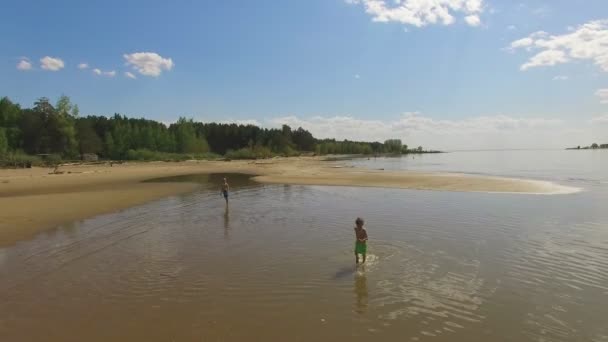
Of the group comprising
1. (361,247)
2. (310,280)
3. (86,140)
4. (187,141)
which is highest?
(187,141)

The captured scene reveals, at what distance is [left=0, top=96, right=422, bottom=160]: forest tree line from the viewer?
255 ft

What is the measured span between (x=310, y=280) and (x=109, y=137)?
10289cm

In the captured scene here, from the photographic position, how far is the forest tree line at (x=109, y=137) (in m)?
77.6

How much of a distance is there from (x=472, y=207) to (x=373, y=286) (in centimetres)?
1485

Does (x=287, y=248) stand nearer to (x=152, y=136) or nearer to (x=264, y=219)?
(x=264, y=219)

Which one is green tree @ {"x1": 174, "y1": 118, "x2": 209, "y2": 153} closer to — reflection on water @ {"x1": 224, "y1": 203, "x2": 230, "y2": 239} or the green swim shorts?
reflection on water @ {"x1": 224, "y1": 203, "x2": 230, "y2": 239}

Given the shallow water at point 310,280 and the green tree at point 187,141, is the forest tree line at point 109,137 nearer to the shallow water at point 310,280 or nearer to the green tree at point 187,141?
the green tree at point 187,141

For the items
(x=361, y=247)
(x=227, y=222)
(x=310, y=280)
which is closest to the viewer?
(x=310, y=280)

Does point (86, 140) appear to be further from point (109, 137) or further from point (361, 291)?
point (361, 291)

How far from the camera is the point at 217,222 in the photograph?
18688 millimetres

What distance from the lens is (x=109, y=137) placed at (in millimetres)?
98125

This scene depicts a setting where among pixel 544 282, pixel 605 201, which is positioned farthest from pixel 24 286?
pixel 605 201

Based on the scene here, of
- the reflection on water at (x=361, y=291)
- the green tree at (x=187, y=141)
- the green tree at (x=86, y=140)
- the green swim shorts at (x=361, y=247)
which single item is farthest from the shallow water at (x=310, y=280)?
the green tree at (x=187, y=141)

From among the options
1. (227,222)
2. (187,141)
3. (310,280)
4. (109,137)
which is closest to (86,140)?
(109,137)
